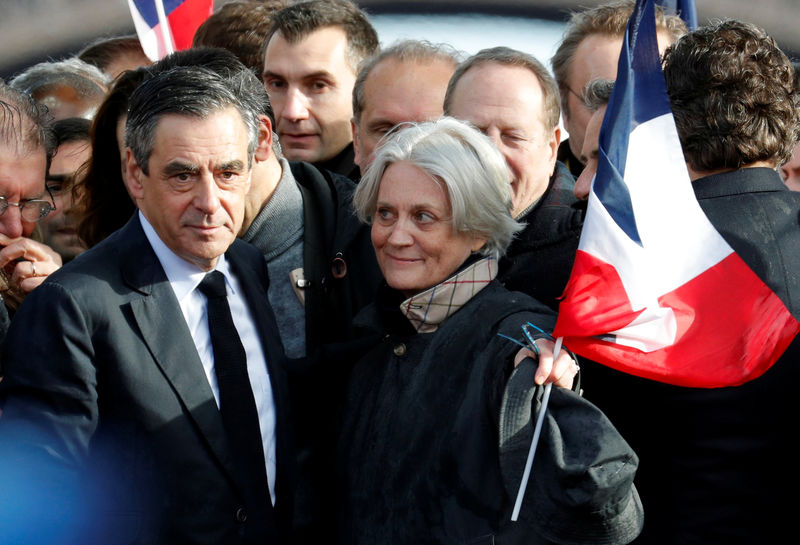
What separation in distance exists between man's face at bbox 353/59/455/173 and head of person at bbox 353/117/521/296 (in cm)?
107

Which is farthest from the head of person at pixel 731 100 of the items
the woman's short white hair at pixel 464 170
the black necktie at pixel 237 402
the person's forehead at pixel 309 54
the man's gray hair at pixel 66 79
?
the man's gray hair at pixel 66 79

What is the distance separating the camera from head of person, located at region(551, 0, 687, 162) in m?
4.00

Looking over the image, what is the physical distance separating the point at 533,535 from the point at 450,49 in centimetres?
235

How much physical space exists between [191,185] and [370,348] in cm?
72

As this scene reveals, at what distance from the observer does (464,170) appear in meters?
2.77

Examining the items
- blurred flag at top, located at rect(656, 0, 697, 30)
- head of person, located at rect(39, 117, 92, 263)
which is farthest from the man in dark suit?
blurred flag at top, located at rect(656, 0, 697, 30)

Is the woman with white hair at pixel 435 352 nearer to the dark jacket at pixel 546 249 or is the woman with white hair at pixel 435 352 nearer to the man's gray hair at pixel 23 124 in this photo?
the dark jacket at pixel 546 249

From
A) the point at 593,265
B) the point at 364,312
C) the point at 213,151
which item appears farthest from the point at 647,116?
the point at 213,151

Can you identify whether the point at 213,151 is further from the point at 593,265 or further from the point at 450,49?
the point at 450,49

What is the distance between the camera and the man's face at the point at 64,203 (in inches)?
168

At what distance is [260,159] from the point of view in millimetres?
3262

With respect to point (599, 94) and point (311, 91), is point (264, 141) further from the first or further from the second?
point (311, 91)

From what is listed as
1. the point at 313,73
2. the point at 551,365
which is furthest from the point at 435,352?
the point at 313,73

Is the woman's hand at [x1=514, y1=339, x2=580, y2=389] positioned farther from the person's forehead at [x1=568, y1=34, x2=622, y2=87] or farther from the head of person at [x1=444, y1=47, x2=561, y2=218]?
the person's forehead at [x1=568, y1=34, x2=622, y2=87]
